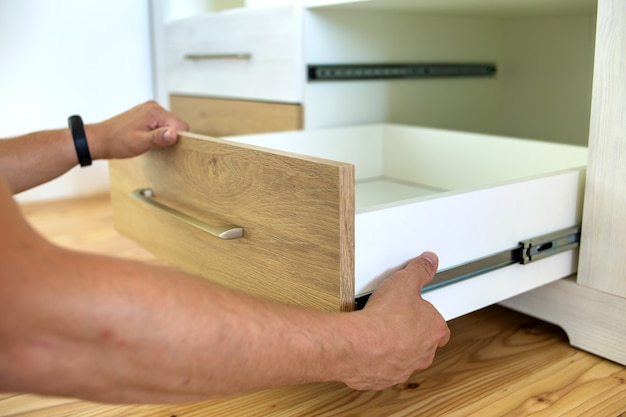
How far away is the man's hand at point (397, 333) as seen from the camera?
50cm

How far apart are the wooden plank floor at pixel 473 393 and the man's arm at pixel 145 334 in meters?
0.18

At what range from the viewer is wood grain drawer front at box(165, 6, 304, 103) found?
3.60 ft

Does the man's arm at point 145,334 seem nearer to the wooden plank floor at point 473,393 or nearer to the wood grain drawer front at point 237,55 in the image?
the wooden plank floor at point 473,393

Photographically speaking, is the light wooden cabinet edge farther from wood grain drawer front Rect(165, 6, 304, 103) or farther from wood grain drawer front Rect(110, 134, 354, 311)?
wood grain drawer front Rect(165, 6, 304, 103)

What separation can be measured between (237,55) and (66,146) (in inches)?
18.4

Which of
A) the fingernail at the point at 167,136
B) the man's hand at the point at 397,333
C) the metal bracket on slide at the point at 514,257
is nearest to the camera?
the man's hand at the point at 397,333

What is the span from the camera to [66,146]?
32.9 inches

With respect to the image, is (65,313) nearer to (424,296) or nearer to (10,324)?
(10,324)

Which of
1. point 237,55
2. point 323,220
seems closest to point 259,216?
point 323,220

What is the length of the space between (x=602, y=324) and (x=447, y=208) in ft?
0.94

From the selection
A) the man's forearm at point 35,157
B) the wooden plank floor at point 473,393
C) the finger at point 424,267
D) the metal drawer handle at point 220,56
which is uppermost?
the metal drawer handle at point 220,56

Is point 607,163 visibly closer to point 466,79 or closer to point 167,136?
point 167,136

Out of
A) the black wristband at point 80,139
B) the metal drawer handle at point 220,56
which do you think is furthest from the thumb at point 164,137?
the metal drawer handle at point 220,56

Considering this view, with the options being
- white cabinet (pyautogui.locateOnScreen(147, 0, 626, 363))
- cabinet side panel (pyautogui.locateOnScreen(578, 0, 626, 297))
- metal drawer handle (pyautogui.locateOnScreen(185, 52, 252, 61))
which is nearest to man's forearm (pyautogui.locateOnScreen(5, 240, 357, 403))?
white cabinet (pyautogui.locateOnScreen(147, 0, 626, 363))
